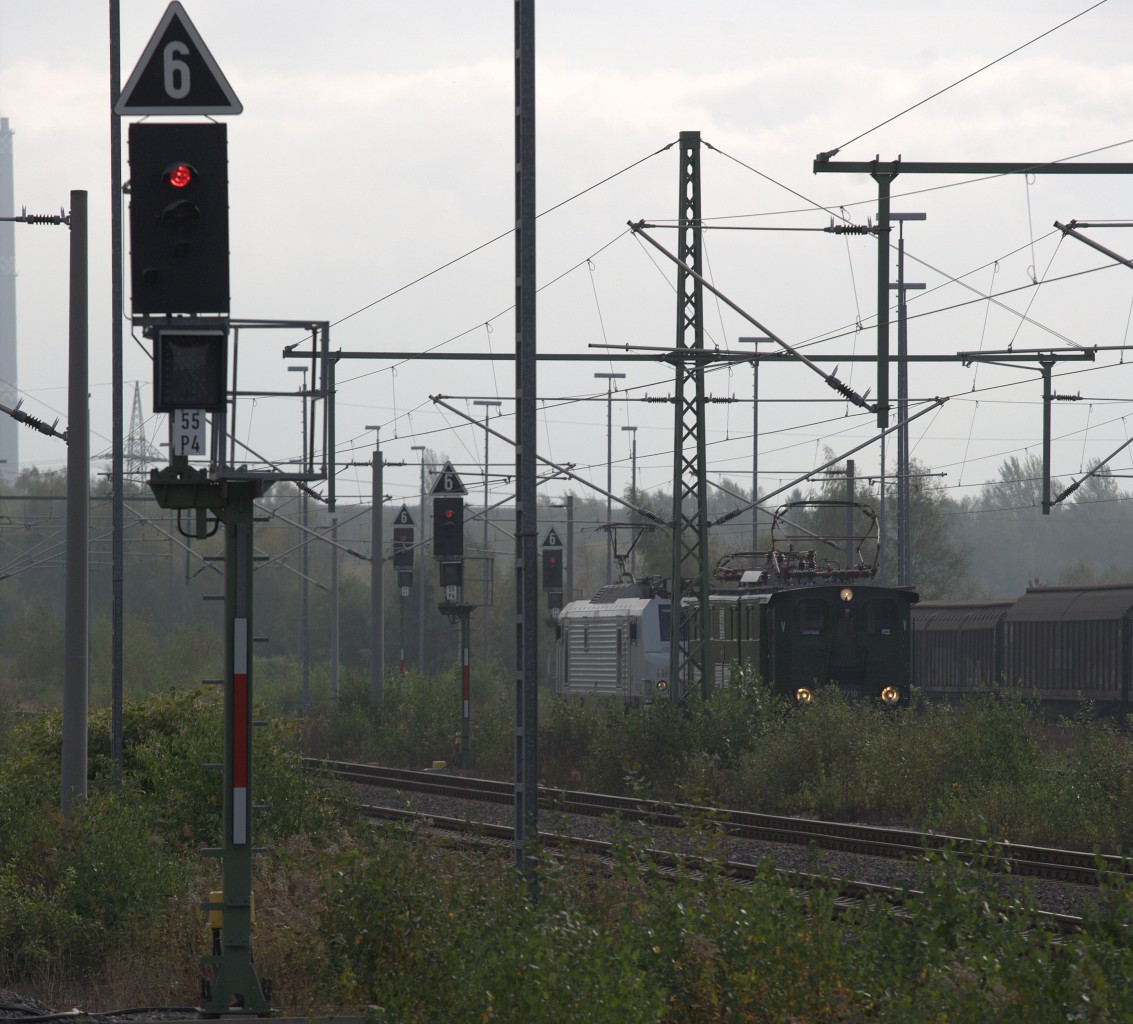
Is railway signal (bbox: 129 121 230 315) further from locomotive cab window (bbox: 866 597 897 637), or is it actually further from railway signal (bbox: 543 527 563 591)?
railway signal (bbox: 543 527 563 591)

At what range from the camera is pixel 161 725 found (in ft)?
63.6

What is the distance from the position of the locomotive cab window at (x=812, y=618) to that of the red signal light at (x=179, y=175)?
1873 centimetres

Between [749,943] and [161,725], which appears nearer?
[749,943]

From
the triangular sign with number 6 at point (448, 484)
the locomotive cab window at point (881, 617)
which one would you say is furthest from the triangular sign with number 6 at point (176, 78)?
the locomotive cab window at point (881, 617)

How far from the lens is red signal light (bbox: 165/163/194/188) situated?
773 cm

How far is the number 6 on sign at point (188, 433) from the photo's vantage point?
7953 mm

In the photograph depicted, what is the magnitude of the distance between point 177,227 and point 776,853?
11.0 meters

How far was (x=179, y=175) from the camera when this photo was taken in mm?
7742

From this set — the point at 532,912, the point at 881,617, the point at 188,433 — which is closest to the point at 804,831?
the point at 881,617

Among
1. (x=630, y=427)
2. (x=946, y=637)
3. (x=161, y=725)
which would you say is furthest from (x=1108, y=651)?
(x=630, y=427)

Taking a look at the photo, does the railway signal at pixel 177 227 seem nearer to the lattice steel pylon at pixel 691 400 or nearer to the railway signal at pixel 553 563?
the lattice steel pylon at pixel 691 400

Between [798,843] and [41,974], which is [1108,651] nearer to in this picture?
[798,843]

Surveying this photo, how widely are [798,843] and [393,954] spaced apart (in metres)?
9.67

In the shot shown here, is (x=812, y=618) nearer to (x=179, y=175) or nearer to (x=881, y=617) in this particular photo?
(x=881, y=617)
